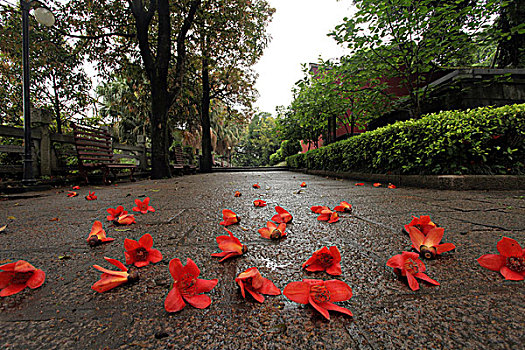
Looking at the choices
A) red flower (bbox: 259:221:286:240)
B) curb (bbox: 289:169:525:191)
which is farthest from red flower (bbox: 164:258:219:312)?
curb (bbox: 289:169:525:191)

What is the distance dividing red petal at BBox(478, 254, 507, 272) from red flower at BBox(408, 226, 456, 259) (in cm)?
10

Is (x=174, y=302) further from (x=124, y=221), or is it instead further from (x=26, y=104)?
(x=26, y=104)

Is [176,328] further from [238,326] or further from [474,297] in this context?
[474,297]

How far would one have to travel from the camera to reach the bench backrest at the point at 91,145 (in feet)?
15.7

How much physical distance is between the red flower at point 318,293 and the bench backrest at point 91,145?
5637 mm

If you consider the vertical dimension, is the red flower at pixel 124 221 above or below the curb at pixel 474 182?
below

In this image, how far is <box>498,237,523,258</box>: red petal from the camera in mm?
768

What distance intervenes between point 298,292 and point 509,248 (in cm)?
76

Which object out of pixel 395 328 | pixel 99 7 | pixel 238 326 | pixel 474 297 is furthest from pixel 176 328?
pixel 99 7

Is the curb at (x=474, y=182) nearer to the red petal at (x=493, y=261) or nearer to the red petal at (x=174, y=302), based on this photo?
the red petal at (x=493, y=261)

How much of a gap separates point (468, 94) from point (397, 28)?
8.64 ft

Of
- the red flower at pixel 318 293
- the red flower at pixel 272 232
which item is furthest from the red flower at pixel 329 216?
the red flower at pixel 318 293

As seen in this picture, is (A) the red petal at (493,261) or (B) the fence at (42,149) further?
(B) the fence at (42,149)

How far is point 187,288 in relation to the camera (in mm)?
676
